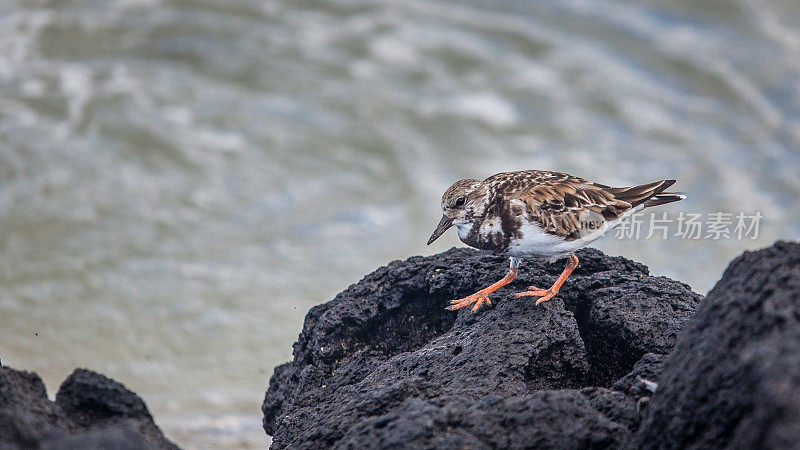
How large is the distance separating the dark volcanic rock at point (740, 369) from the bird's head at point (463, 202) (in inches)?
77.3

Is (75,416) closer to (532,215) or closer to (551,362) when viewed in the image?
(551,362)

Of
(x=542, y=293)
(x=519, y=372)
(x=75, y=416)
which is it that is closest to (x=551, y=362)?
(x=519, y=372)

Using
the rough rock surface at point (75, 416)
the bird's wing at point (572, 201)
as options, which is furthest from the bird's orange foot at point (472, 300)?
the rough rock surface at point (75, 416)

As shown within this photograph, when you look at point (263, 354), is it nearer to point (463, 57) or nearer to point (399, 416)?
point (399, 416)

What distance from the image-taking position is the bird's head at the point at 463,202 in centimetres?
535

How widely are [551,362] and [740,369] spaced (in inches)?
63.3

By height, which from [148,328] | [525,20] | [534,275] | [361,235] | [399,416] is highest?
[525,20]

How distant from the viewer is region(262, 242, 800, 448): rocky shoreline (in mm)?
3037

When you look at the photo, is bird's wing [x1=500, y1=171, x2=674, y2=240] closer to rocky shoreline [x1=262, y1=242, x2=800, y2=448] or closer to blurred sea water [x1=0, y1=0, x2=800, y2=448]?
rocky shoreline [x1=262, y1=242, x2=800, y2=448]

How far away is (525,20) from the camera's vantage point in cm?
1583

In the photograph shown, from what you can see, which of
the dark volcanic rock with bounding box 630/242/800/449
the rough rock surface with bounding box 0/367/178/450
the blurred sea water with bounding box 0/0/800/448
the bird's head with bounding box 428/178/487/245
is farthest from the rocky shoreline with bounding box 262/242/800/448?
the blurred sea water with bounding box 0/0/800/448

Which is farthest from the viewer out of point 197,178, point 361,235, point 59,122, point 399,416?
point 59,122

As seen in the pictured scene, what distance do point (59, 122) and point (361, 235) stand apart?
6.26 meters

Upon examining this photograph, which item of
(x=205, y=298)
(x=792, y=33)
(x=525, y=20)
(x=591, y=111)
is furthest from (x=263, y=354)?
(x=792, y=33)
